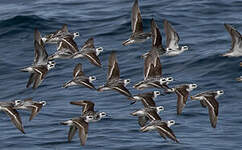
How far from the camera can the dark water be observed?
97.2 ft

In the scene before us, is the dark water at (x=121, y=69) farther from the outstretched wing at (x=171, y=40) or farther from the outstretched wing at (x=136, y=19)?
the outstretched wing at (x=136, y=19)

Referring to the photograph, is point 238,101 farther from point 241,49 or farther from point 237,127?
point 241,49

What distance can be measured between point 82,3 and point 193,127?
17.9m

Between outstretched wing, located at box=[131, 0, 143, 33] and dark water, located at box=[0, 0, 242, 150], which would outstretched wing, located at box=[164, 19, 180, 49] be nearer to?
outstretched wing, located at box=[131, 0, 143, 33]

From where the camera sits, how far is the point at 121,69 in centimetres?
3462

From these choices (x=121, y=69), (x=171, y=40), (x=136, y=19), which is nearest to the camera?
(x=171, y=40)

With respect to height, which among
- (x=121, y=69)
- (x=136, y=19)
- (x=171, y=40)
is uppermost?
(x=136, y=19)

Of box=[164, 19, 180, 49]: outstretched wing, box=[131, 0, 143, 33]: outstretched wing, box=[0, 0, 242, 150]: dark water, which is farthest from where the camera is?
box=[0, 0, 242, 150]: dark water

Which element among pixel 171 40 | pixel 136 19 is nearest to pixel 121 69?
pixel 136 19

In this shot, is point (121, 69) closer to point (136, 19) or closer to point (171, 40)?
point (136, 19)

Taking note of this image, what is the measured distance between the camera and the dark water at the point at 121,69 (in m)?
29.6

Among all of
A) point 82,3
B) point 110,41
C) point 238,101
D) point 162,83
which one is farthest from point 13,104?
point 82,3

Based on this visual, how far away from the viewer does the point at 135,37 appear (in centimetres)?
2819

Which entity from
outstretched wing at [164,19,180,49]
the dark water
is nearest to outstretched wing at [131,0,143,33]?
outstretched wing at [164,19,180,49]
